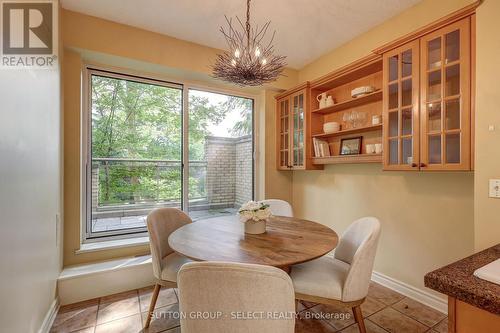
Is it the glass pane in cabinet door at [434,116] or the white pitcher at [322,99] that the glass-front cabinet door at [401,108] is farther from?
the white pitcher at [322,99]

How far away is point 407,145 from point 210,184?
2.24 meters

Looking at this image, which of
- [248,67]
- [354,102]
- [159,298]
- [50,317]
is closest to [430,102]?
[354,102]

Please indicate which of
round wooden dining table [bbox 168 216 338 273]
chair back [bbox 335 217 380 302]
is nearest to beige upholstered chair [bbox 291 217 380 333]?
chair back [bbox 335 217 380 302]

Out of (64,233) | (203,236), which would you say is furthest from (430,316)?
(64,233)

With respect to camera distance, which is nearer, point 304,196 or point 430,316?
point 430,316

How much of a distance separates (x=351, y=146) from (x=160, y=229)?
2.07 meters

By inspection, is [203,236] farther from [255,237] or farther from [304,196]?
[304,196]

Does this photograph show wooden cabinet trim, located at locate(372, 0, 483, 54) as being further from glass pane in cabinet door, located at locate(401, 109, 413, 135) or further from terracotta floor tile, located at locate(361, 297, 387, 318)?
terracotta floor tile, located at locate(361, 297, 387, 318)

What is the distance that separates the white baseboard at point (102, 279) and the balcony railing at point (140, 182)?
2.11 ft

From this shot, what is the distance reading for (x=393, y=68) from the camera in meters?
2.06

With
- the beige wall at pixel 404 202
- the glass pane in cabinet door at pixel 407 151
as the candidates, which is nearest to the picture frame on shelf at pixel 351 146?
the beige wall at pixel 404 202

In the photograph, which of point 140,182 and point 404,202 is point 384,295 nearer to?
point 404,202

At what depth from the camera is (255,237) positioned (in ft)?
5.45

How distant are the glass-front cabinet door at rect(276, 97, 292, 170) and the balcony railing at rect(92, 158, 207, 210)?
1.06 metres
